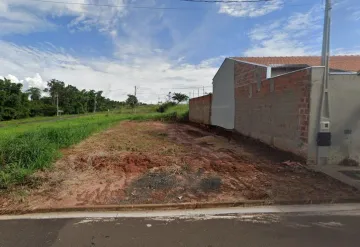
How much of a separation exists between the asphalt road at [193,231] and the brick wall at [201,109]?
683 inches

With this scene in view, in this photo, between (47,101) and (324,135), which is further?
(47,101)

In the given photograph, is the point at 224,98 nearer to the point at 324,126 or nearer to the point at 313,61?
the point at 313,61

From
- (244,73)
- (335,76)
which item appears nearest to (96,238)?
(335,76)

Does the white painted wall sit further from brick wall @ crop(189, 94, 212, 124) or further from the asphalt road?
brick wall @ crop(189, 94, 212, 124)

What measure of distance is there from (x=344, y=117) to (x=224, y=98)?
10017mm

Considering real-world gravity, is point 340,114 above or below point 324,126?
above

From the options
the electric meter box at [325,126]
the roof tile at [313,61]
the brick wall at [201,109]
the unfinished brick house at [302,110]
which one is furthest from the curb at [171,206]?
the brick wall at [201,109]

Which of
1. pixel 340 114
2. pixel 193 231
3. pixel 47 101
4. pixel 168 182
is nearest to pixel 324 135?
pixel 340 114

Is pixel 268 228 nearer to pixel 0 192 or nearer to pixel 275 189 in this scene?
pixel 275 189

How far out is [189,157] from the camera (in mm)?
7934

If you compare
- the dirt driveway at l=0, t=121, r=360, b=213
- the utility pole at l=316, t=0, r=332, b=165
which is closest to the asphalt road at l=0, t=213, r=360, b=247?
the dirt driveway at l=0, t=121, r=360, b=213

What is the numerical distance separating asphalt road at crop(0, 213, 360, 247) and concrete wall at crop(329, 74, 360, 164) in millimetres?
3439

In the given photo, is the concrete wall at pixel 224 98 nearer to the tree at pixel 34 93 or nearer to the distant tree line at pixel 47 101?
the distant tree line at pixel 47 101

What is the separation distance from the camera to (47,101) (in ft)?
238
